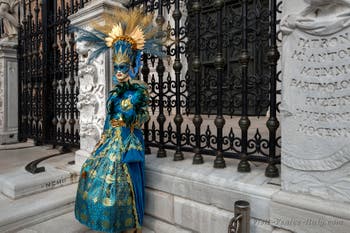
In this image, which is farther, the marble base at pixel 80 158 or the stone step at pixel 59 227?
the marble base at pixel 80 158

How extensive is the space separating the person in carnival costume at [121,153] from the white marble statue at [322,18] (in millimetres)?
1332

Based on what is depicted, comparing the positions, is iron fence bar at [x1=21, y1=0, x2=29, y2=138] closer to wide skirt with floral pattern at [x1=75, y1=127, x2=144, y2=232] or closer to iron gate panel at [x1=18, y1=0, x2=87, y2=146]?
iron gate panel at [x1=18, y1=0, x2=87, y2=146]

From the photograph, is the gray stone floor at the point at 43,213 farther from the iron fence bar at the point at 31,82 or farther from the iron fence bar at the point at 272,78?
the iron fence bar at the point at 31,82

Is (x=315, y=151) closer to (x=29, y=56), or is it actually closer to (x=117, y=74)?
(x=117, y=74)

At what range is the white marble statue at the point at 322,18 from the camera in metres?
1.58

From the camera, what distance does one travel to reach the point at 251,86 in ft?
8.30

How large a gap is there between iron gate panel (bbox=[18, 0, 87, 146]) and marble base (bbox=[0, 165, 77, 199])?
1.15 m

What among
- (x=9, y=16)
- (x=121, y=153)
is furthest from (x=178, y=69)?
(x=9, y=16)

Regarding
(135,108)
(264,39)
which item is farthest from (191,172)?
(264,39)

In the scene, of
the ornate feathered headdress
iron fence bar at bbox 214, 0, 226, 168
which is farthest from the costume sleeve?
iron fence bar at bbox 214, 0, 226, 168

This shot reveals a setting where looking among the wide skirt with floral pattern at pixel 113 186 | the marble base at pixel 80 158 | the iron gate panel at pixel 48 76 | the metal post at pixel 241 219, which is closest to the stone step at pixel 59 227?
the wide skirt with floral pattern at pixel 113 186

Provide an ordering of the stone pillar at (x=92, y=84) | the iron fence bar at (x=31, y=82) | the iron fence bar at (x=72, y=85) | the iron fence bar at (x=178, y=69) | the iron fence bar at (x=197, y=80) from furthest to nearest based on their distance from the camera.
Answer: the iron fence bar at (x=31, y=82) → the iron fence bar at (x=72, y=85) → the stone pillar at (x=92, y=84) → the iron fence bar at (x=178, y=69) → the iron fence bar at (x=197, y=80)

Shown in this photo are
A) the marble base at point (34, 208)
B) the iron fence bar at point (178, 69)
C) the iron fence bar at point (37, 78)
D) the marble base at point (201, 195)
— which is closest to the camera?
the marble base at point (201, 195)

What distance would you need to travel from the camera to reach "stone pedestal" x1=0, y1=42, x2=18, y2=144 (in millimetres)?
5824
